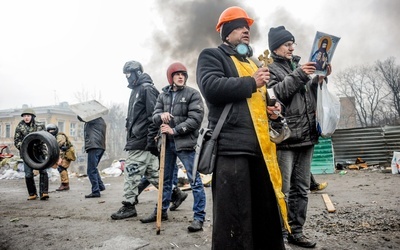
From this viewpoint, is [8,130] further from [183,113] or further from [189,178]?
[189,178]

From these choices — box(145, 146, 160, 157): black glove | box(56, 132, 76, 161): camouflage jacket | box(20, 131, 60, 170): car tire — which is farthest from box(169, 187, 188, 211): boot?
box(56, 132, 76, 161): camouflage jacket

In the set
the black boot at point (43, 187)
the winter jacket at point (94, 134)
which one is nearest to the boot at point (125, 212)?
the winter jacket at point (94, 134)

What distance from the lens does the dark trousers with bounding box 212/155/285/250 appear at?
201 cm

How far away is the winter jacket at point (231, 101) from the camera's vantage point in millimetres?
2080

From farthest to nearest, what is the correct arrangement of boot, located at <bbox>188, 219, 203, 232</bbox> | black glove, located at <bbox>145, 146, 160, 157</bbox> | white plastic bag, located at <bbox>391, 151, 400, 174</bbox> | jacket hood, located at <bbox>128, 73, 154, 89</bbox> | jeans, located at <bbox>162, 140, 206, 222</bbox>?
white plastic bag, located at <bbox>391, 151, 400, 174</bbox>
jacket hood, located at <bbox>128, 73, 154, 89</bbox>
black glove, located at <bbox>145, 146, 160, 157</bbox>
jeans, located at <bbox>162, 140, 206, 222</bbox>
boot, located at <bbox>188, 219, 203, 232</bbox>

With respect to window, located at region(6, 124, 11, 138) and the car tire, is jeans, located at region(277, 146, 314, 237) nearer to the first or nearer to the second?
the car tire

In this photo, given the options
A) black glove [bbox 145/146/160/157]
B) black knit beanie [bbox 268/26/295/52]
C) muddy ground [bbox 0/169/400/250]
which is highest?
black knit beanie [bbox 268/26/295/52]

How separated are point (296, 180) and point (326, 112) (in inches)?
30.9

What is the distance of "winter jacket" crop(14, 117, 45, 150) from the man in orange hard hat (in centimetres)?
633

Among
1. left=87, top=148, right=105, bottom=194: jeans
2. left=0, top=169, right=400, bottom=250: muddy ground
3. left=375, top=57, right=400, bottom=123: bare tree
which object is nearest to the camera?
left=0, top=169, right=400, bottom=250: muddy ground

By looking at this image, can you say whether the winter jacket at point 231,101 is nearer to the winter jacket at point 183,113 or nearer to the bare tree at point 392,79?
the winter jacket at point 183,113

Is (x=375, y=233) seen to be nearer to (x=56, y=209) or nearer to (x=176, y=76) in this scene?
(x=176, y=76)

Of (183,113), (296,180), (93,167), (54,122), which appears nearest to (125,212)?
(183,113)

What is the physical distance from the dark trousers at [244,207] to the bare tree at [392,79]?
161 ft
